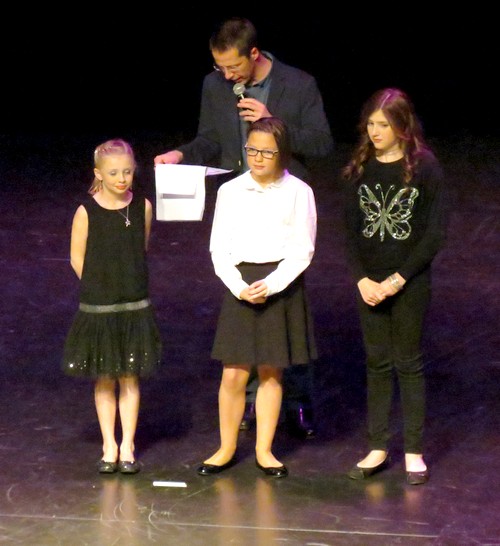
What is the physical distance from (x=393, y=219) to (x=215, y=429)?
1071 millimetres

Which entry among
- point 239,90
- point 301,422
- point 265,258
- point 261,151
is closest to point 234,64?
point 239,90

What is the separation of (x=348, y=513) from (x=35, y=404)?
4.79ft

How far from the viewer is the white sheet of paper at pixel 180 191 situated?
386 cm

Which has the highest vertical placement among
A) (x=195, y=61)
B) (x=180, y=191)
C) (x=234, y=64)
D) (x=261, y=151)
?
(x=195, y=61)

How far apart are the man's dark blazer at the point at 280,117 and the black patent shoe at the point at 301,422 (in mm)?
826

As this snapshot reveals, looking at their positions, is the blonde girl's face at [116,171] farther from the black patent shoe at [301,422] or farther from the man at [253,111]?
the black patent shoe at [301,422]

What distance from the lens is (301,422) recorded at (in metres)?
4.25

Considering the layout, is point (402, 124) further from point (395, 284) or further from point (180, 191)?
point (180, 191)

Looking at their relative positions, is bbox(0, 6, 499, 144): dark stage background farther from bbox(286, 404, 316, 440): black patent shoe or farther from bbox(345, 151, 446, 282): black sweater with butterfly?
bbox(345, 151, 446, 282): black sweater with butterfly

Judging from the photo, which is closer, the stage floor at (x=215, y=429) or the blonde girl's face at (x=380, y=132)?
the stage floor at (x=215, y=429)

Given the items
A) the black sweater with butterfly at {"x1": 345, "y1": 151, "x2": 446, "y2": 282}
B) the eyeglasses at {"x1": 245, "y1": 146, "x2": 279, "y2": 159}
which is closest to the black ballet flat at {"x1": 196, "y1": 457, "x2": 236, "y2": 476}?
the black sweater with butterfly at {"x1": 345, "y1": 151, "x2": 446, "y2": 282}

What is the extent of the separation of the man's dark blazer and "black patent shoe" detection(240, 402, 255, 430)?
87cm

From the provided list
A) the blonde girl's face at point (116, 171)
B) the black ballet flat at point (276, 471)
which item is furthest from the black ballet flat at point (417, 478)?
the blonde girl's face at point (116, 171)

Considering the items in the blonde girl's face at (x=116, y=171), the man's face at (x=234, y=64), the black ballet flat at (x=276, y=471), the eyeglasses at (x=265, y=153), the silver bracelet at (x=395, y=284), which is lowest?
the black ballet flat at (x=276, y=471)
